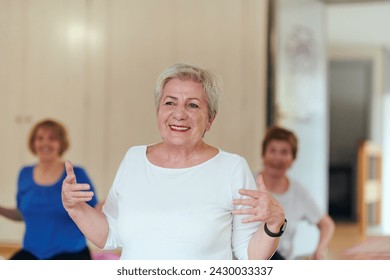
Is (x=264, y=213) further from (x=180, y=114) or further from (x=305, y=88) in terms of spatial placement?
(x=305, y=88)

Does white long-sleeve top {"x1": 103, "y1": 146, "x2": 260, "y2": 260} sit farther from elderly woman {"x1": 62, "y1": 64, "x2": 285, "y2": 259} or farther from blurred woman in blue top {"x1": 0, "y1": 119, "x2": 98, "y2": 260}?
blurred woman in blue top {"x1": 0, "y1": 119, "x2": 98, "y2": 260}

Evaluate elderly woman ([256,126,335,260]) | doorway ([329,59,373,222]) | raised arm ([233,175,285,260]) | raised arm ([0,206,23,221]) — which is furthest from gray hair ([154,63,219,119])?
doorway ([329,59,373,222])

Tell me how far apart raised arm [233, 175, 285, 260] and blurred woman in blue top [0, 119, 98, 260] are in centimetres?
99

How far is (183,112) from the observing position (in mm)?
1703

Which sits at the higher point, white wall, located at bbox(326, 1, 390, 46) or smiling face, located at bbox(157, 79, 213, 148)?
white wall, located at bbox(326, 1, 390, 46)

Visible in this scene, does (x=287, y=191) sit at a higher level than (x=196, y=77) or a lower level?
lower

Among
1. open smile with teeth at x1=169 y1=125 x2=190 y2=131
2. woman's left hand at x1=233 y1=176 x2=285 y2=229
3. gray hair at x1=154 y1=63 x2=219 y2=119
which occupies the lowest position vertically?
woman's left hand at x1=233 y1=176 x2=285 y2=229

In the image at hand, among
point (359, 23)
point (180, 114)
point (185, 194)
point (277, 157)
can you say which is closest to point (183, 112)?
point (180, 114)

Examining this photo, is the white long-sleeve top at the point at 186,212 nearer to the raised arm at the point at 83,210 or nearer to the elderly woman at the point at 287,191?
the raised arm at the point at 83,210

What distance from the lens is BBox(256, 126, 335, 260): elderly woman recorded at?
2568mm

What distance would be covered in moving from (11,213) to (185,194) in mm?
1067

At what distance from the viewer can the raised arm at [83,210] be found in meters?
1.62
